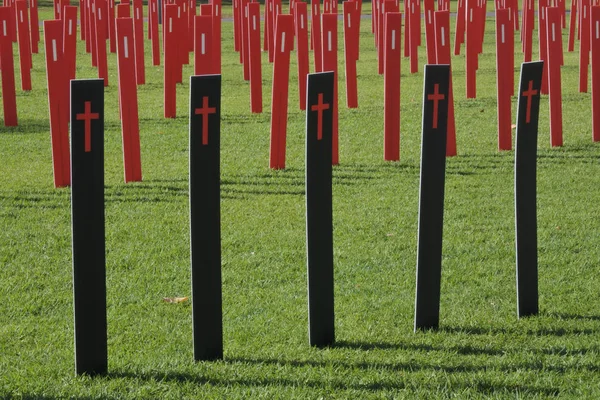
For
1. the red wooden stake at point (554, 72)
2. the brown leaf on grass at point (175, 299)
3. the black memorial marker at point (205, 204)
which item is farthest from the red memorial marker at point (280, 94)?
the black memorial marker at point (205, 204)

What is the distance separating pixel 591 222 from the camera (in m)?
8.12

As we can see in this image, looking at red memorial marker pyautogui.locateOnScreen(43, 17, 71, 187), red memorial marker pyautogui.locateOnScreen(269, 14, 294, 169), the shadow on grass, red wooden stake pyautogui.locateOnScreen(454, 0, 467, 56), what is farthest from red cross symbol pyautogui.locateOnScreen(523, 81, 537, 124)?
red wooden stake pyautogui.locateOnScreen(454, 0, 467, 56)

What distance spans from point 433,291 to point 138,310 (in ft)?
5.54

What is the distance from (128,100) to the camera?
934 centimetres

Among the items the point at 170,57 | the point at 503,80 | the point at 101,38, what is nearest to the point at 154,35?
the point at 101,38

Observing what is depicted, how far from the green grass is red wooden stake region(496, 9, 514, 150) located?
0.25 m

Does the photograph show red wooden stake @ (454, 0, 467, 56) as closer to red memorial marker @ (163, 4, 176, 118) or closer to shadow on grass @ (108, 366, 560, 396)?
red memorial marker @ (163, 4, 176, 118)

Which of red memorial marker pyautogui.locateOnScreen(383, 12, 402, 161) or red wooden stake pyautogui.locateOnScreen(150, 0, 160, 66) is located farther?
red wooden stake pyautogui.locateOnScreen(150, 0, 160, 66)

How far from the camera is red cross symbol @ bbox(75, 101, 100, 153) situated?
4.44 meters

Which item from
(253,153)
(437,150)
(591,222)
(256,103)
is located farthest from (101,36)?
(437,150)

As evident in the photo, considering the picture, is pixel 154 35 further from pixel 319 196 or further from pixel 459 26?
pixel 319 196

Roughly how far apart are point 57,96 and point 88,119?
4.82 m

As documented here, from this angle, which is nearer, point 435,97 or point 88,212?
point 88,212

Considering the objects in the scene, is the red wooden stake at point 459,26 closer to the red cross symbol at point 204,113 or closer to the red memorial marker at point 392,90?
the red memorial marker at point 392,90
